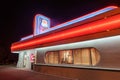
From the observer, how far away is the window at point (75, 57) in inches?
426

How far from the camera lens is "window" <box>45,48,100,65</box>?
10816mm

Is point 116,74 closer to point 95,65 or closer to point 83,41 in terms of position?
point 95,65

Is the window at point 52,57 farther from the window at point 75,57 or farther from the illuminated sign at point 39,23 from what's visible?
the illuminated sign at point 39,23

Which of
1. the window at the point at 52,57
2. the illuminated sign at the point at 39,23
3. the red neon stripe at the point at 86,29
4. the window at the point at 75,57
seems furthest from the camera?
the illuminated sign at the point at 39,23

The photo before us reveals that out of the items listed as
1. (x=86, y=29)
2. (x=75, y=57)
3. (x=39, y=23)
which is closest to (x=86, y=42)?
(x=86, y=29)

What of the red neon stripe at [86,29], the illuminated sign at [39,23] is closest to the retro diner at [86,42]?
the red neon stripe at [86,29]

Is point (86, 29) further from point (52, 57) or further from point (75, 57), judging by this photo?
point (52, 57)

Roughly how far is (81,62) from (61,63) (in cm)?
247

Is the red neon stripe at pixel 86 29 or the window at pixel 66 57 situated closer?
the red neon stripe at pixel 86 29

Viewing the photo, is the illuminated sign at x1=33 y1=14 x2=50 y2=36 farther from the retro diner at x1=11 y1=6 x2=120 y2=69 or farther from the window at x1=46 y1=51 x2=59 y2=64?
the window at x1=46 y1=51 x2=59 y2=64

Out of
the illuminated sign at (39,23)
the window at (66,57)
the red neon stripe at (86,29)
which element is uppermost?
the illuminated sign at (39,23)

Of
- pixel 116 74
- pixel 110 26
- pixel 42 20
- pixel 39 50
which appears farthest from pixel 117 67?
pixel 42 20

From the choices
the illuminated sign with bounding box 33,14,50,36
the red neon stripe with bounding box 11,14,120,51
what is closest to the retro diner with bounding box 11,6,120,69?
the red neon stripe with bounding box 11,14,120,51

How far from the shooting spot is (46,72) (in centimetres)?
1481
